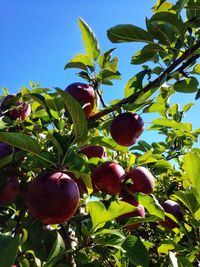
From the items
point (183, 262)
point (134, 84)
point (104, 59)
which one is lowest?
point (183, 262)

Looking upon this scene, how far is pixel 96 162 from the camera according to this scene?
4.50 feet

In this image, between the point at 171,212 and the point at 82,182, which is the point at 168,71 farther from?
the point at 171,212

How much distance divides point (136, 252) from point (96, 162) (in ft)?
1.18

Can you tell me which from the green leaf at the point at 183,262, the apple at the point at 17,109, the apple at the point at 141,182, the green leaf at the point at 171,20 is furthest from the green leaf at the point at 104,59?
the green leaf at the point at 183,262

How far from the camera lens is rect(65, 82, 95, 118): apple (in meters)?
1.60

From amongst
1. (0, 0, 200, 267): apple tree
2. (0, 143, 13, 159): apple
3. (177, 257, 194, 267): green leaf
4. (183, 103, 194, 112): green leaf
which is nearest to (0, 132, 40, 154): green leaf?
(0, 0, 200, 267): apple tree

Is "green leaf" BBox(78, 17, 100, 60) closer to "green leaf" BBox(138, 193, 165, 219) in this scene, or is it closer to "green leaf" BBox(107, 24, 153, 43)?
"green leaf" BBox(107, 24, 153, 43)

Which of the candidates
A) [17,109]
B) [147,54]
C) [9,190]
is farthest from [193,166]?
[17,109]

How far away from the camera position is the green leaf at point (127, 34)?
4.81 ft

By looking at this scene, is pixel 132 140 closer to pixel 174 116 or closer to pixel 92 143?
pixel 92 143

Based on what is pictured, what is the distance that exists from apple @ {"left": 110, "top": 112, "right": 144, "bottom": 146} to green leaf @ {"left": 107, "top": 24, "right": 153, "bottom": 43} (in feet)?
1.03

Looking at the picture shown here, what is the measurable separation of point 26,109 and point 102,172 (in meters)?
0.57

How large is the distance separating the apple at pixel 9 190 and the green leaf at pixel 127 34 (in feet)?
2.35

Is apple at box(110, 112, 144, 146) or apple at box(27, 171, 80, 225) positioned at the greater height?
apple at box(110, 112, 144, 146)
